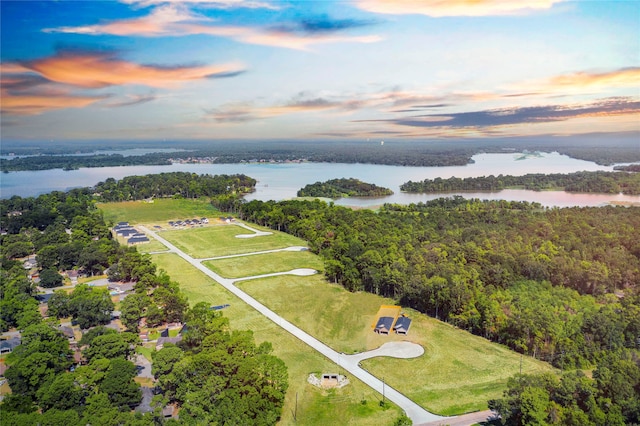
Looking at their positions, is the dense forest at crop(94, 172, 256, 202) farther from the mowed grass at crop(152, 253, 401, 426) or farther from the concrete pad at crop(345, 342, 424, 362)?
the concrete pad at crop(345, 342, 424, 362)

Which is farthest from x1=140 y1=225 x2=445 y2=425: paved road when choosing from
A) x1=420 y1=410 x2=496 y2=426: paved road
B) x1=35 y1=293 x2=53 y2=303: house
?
x1=35 y1=293 x2=53 y2=303: house

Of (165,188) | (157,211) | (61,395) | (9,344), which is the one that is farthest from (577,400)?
(165,188)

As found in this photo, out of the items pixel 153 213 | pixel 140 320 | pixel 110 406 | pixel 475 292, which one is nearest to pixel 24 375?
pixel 110 406

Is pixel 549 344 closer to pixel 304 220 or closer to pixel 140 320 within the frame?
pixel 140 320

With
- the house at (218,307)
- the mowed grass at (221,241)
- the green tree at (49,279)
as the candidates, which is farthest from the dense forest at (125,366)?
the mowed grass at (221,241)

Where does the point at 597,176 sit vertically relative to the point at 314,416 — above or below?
above

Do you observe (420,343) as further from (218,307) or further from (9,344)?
(9,344)

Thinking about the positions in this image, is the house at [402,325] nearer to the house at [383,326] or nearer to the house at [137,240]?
the house at [383,326]
